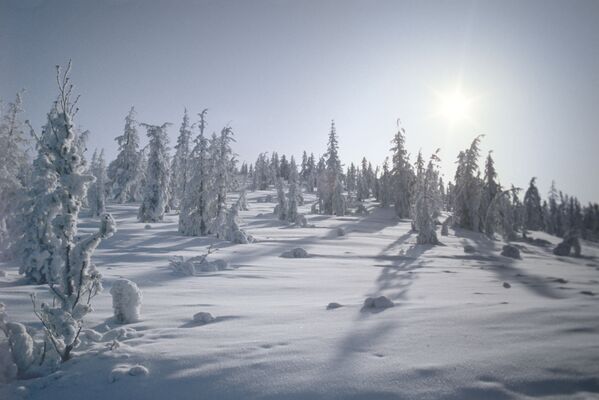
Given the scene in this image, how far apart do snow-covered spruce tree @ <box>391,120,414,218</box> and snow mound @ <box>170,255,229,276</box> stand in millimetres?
37038

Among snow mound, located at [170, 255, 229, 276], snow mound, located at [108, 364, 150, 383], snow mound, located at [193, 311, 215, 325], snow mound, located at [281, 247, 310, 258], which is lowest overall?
snow mound, located at [281, 247, 310, 258]

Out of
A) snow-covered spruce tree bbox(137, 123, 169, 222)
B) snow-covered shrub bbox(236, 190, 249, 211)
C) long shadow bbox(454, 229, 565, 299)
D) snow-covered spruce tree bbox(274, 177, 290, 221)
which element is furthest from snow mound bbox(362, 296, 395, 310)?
snow-covered spruce tree bbox(137, 123, 169, 222)

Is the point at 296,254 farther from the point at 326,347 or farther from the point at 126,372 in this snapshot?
the point at 126,372

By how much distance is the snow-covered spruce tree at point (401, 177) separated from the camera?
4500cm

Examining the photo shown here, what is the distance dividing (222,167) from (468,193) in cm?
2763

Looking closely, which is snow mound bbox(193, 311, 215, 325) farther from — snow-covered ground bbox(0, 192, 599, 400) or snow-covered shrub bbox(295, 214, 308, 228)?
snow-covered shrub bbox(295, 214, 308, 228)

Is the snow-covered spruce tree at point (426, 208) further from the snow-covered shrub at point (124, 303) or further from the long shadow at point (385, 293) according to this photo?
the snow-covered shrub at point (124, 303)

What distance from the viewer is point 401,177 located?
45094 millimetres

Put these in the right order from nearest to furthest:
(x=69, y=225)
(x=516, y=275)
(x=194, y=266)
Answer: (x=69, y=225) → (x=194, y=266) → (x=516, y=275)

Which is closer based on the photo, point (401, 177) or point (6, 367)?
point (6, 367)

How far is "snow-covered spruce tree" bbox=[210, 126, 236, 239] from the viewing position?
84.9ft

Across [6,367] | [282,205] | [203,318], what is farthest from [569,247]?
[282,205]

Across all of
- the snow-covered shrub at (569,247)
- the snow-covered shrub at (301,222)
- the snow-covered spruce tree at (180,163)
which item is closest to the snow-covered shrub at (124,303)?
the snow-covered shrub at (569,247)

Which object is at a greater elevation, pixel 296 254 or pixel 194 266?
pixel 194 266
